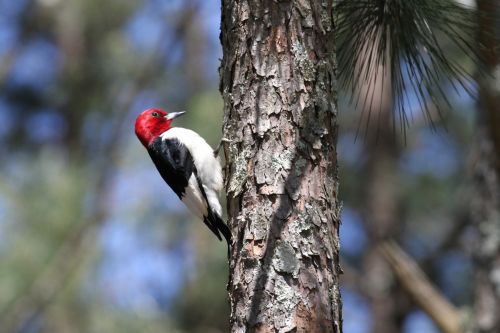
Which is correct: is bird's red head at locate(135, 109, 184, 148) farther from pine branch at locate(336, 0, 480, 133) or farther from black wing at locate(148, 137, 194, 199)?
pine branch at locate(336, 0, 480, 133)

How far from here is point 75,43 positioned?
8.91 meters

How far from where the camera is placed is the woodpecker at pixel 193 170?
3.60 meters

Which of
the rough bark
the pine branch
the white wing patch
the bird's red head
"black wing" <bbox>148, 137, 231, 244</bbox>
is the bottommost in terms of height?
the rough bark

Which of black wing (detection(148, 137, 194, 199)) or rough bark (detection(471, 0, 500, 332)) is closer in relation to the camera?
black wing (detection(148, 137, 194, 199))

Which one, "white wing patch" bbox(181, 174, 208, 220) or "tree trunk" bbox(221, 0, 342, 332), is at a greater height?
"tree trunk" bbox(221, 0, 342, 332)

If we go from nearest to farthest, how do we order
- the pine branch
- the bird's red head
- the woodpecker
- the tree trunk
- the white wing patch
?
1. the tree trunk
2. the pine branch
3. the woodpecker
4. the white wing patch
5. the bird's red head

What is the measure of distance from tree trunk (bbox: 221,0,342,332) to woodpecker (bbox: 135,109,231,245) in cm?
95

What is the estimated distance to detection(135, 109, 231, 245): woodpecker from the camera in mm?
3602

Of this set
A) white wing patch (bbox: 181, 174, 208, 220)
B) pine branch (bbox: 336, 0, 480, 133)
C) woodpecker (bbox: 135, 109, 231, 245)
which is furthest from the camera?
white wing patch (bbox: 181, 174, 208, 220)

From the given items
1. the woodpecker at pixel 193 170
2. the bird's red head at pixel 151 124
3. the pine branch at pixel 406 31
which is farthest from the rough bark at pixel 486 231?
the bird's red head at pixel 151 124

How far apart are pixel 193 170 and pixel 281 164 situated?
55.2 inches

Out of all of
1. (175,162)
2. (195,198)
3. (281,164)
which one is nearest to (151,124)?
(175,162)

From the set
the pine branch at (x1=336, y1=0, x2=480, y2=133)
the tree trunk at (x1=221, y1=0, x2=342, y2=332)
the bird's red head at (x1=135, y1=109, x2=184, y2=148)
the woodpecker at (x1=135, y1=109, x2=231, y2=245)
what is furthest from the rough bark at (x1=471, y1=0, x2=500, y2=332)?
the tree trunk at (x1=221, y1=0, x2=342, y2=332)

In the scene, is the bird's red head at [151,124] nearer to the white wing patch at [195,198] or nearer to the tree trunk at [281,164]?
the white wing patch at [195,198]
